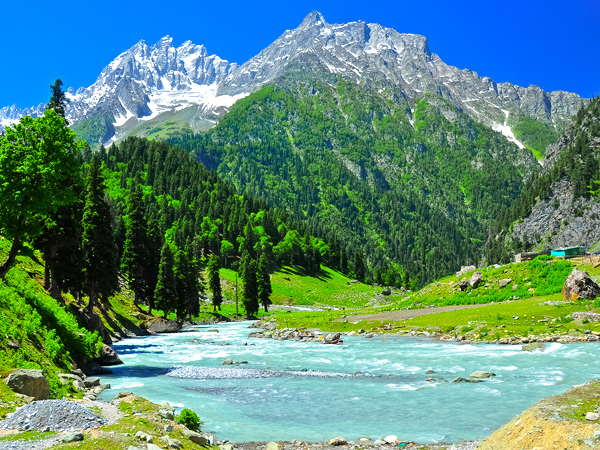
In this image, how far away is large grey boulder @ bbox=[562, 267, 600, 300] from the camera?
1949 inches

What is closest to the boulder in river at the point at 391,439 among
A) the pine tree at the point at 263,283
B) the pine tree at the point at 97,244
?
the pine tree at the point at 97,244

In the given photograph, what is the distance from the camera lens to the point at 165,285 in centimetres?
7769

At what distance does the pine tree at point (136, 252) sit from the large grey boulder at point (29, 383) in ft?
226

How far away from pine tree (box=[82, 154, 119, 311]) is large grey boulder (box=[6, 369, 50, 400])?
34921 mm

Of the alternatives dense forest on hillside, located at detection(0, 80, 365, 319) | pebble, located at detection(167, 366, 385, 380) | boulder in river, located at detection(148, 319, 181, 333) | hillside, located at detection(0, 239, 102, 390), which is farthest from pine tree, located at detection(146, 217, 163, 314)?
pebble, located at detection(167, 366, 385, 380)

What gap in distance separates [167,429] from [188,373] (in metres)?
18.8

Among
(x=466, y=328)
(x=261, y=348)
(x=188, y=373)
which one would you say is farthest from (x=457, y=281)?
(x=188, y=373)

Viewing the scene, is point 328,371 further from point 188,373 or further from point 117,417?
point 117,417

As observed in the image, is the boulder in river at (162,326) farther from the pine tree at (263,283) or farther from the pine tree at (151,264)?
the pine tree at (263,283)

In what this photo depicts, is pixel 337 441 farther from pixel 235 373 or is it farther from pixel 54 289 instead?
pixel 54 289

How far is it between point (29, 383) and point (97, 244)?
37.8 m

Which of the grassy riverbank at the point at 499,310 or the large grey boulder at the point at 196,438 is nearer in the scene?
the large grey boulder at the point at 196,438

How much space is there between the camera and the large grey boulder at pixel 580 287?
49.5 m

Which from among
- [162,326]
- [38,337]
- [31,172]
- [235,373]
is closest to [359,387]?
[235,373]
